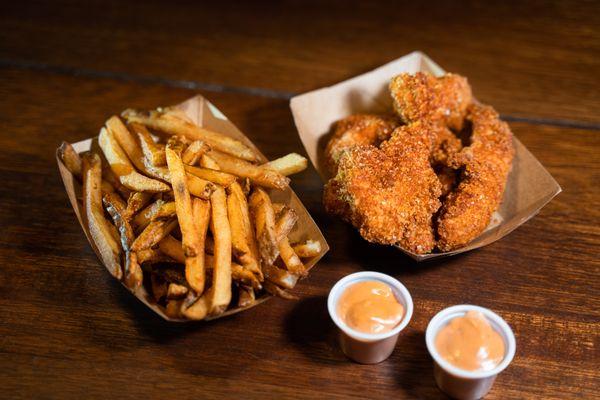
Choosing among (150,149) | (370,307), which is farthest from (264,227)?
(150,149)

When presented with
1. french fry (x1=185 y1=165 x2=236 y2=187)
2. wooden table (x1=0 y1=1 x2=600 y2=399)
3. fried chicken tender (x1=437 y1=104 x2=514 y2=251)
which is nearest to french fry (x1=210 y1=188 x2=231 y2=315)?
french fry (x1=185 y1=165 x2=236 y2=187)

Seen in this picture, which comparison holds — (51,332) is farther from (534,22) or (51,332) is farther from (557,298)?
(534,22)

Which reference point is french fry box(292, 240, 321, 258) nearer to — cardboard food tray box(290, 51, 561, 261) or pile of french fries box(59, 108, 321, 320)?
pile of french fries box(59, 108, 321, 320)

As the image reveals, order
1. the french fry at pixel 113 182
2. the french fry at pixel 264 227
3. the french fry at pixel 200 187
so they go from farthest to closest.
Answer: the french fry at pixel 113 182
the french fry at pixel 200 187
the french fry at pixel 264 227

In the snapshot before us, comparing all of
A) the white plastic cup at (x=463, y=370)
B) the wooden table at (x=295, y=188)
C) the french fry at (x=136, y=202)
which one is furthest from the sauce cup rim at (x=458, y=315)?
the french fry at (x=136, y=202)

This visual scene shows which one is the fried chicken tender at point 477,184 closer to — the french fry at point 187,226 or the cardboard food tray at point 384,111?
the cardboard food tray at point 384,111

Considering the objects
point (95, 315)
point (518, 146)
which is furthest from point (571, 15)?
point (95, 315)

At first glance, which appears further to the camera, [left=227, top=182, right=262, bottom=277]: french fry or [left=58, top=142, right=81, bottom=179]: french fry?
[left=58, top=142, right=81, bottom=179]: french fry
